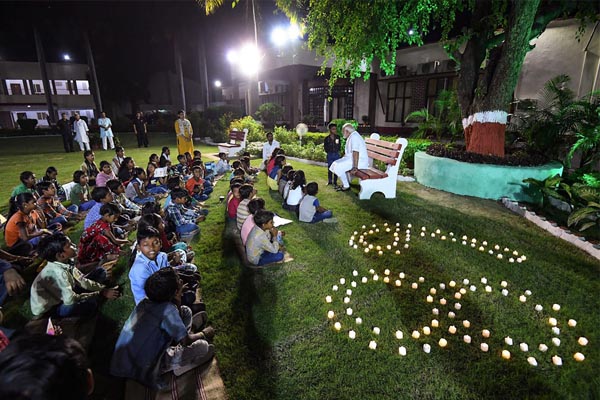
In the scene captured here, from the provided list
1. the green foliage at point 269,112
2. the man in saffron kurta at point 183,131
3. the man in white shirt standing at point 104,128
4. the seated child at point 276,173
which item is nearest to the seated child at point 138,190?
the seated child at point 276,173

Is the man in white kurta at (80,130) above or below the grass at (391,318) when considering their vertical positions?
above

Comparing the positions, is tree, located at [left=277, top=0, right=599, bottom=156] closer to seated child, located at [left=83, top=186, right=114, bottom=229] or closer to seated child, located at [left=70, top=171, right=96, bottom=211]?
seated child, located at [left=83, top=186, right=114, bottom=229]

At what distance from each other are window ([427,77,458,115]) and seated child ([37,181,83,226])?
15881 mm

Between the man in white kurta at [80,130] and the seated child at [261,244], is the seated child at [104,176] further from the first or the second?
the man in white kurta at [80,130]

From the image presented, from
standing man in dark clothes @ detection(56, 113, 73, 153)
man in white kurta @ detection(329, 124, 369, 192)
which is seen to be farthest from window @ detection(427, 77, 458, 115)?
standing man in dark clothes @ detection(56, 113, 73, 153)

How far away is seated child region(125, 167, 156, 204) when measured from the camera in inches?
296

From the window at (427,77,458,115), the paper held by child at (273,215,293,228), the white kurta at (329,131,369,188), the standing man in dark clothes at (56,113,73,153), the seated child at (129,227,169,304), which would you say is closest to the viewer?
the seated child at (129,227,169,304)

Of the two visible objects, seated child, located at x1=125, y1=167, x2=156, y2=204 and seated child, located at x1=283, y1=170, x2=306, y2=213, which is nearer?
seated child, located at x1=283, y1=170, x2=306, y2=213

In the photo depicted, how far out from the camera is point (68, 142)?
1628cm

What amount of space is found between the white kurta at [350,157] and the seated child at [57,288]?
600 centimetres

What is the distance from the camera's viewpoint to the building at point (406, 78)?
10961mm

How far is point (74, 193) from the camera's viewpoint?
7160mm

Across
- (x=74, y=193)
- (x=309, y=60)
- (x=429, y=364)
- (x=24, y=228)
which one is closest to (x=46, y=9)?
(x=309, y=60)

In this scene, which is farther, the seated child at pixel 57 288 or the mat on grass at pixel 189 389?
the seated child at pixel 57 288
